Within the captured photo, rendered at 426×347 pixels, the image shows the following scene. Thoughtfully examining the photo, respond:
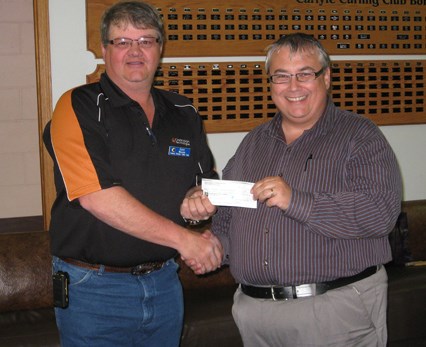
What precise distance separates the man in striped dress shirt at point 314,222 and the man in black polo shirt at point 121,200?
0.81 feet

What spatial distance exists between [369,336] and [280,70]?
898mm

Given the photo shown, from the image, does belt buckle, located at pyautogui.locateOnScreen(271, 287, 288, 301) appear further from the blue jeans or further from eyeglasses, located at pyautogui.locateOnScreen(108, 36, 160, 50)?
eyeglasses, located at pyautogui.locateOnScreen(108, 36, 160, 50)

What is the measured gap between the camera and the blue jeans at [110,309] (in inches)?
73.0

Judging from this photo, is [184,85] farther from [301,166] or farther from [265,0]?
[301,166]

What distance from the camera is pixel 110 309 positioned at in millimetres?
1859

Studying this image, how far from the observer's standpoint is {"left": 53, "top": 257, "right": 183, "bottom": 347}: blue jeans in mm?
1855

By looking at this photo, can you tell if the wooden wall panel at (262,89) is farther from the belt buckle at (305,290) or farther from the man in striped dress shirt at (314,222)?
the belt buckle at (305,290)

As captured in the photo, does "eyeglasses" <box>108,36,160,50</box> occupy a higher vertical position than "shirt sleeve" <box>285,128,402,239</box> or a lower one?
higher

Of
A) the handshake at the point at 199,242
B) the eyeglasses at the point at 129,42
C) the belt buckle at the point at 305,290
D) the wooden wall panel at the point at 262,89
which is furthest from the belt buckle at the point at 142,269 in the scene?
the wooden wall panel at the point at 262,89

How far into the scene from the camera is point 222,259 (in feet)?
6.68

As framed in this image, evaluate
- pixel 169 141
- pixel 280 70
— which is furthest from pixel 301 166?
pixel 169 141

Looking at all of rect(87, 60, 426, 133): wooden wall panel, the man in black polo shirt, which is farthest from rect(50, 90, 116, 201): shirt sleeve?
rect(87, 60, 426, 133): wooden wall panel

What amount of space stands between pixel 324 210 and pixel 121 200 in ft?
2.10

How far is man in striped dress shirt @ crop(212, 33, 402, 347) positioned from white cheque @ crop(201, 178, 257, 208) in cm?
5
